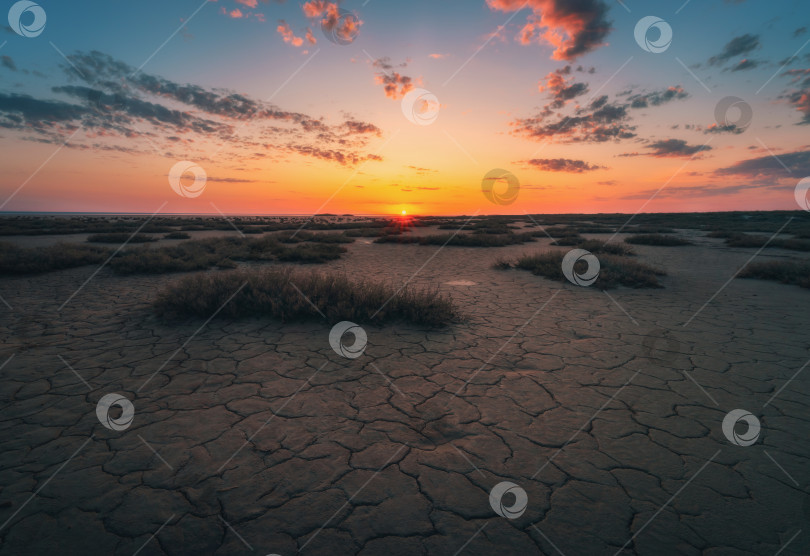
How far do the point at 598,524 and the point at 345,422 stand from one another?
192cm

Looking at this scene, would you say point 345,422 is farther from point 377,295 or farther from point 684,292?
point 684,292

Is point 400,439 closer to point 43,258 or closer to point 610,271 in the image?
point 610,271

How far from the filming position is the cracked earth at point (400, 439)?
6.29 ft

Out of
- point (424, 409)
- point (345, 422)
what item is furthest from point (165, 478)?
point (424, 409)

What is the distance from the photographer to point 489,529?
6.42ft

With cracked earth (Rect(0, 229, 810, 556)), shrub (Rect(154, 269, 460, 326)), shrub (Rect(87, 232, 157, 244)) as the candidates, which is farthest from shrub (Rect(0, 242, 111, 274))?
shrub (Rect(154, 269, 460, 326))

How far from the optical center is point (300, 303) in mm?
5500

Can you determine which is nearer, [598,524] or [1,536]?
[1,536]

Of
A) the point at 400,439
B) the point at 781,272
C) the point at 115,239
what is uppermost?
the point at 781,272

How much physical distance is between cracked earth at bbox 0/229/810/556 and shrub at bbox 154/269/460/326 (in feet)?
1.08

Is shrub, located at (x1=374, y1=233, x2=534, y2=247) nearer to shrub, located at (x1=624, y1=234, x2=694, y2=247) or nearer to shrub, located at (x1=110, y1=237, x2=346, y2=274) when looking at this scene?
shrub, located at (x1=624, y1=234, x2=694, y2=247)

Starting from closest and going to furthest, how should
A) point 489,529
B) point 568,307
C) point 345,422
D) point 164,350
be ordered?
point 489,529
point 345,422
point 164,350
point 568,307

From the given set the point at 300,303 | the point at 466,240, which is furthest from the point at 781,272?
the point at 300,303

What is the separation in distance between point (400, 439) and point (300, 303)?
334 centimetres
